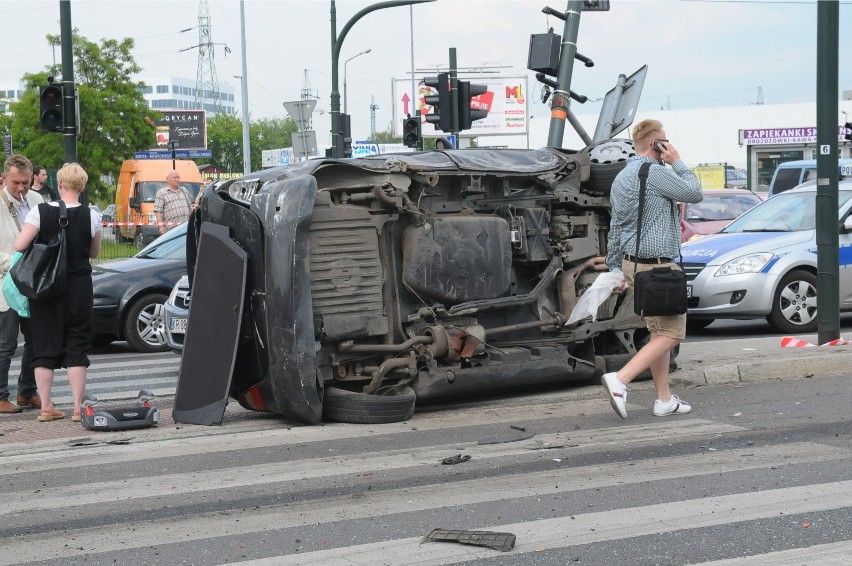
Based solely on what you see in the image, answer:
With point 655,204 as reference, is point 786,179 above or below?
above

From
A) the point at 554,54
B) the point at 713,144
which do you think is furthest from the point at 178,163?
the point at 713,144

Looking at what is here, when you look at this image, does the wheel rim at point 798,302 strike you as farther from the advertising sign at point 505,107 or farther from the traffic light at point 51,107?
the advertising sign at point 505,107

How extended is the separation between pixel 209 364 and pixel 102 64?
44980 millimetres

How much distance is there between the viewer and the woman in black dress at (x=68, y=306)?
8.26 m

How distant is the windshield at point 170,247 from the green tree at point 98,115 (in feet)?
117

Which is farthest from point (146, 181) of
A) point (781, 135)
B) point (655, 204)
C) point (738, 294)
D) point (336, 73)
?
point (655, 204)

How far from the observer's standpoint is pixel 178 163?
143 feet

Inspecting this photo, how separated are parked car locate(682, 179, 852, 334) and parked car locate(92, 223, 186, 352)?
19.1 ft

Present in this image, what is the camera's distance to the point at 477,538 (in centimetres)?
504

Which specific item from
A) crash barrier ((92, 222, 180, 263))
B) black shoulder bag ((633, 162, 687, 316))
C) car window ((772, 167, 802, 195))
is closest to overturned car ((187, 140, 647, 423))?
black shoulder bag ((633, 162, 687, 316))

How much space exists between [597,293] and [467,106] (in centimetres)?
1012

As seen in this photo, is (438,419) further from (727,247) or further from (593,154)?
(727,247)

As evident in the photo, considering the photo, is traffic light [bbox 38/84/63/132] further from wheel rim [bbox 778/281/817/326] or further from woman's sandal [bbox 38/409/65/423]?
wheel rim [bbox 778/281/817/326]

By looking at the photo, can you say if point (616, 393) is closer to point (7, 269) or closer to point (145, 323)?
point (7, 269)
